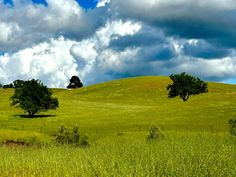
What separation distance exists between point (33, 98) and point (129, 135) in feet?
154

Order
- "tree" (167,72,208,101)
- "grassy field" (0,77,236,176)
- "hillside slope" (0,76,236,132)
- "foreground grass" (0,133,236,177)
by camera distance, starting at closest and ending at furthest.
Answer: "foreground grass" (0,133,236,177), "grassy field" (0,77,236,176), "hillside slope" (0,76,236,132), "tree" (167,72,208,101)

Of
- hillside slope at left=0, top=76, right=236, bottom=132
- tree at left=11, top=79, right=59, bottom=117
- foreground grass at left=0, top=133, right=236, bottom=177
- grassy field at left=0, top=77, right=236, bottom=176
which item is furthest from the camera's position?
tree at left=11, top=79, right=59, bottom=117

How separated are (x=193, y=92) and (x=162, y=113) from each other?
37.6 meters

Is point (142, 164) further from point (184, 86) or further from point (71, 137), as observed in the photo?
point (184, 86)

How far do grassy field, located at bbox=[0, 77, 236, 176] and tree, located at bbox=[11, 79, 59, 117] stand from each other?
2403 mm

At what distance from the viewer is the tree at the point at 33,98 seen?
100250 millimetres

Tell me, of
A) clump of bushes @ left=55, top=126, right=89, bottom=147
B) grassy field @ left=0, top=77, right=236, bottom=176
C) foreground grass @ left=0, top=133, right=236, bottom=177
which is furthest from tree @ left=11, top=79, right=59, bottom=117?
foreground grass @ left=0, top=133, right=236, bottom=177

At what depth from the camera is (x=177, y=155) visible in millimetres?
15539

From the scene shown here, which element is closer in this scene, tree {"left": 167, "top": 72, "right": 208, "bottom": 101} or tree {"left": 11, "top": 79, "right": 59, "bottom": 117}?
tree {"left": 11, "top": 79, "right": 59, "bottom": 117}

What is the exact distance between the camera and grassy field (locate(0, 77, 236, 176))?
1444 centimetres

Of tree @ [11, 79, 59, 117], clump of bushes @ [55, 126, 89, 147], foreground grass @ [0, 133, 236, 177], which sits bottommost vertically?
clump of bushes @ [55, 126, 89, 147]

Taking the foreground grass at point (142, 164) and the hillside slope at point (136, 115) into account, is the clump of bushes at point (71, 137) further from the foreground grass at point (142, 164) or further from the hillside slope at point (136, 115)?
the foreground grass at point (142, 164)

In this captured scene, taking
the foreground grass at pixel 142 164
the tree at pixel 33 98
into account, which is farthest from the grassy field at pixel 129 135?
the tree at pixel 33 98

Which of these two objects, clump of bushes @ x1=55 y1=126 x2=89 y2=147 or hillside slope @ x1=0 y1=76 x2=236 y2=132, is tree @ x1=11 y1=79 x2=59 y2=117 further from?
clump of bushes @ x1=55 y1=126 x2=89 y2=147
